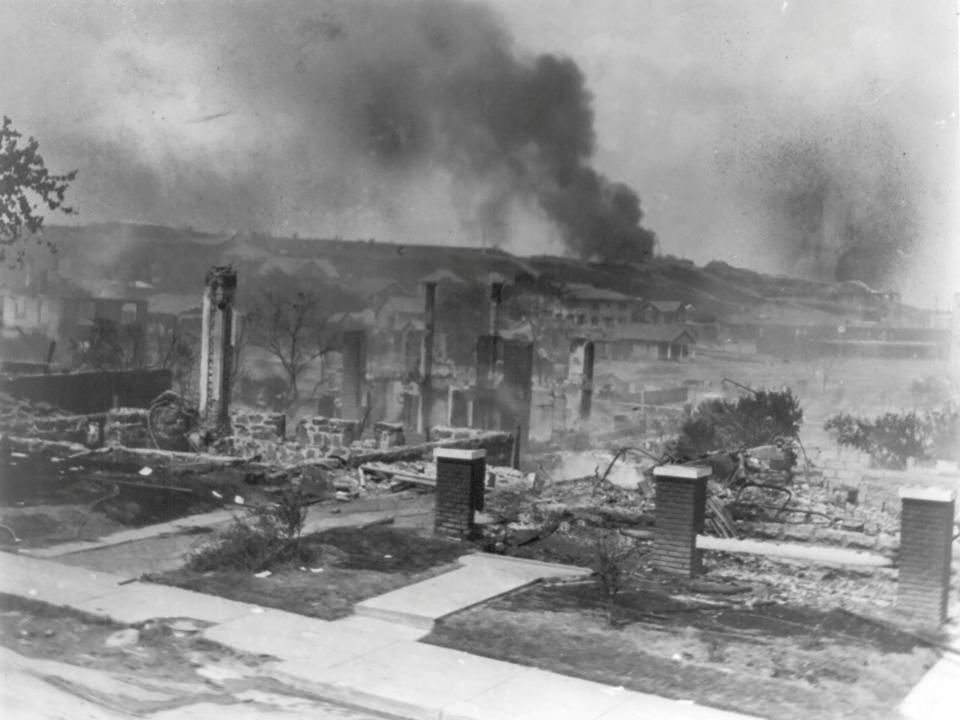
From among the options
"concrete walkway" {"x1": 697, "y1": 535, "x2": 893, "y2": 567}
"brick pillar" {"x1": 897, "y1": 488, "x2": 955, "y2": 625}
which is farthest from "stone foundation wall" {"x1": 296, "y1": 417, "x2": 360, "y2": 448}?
"brick pillar" {"x1": 897, "y1": 488, "x2": 955, "y2": 625}

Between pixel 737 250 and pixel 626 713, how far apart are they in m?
4.70

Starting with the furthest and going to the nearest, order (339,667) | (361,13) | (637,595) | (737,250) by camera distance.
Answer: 1. (361,13)
2. (737,250)
3. (637,595)
4. (339,667)

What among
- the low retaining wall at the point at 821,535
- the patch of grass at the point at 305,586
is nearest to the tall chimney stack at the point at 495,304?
the patch of grass at the point at 305,586

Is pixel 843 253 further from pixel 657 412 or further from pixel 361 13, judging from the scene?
pixel 361 13

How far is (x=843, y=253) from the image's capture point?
32.7ft

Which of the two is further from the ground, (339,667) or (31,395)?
(31,395)

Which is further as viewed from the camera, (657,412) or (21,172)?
(21,172)

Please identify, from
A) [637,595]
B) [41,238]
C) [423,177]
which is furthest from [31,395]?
[637,595]

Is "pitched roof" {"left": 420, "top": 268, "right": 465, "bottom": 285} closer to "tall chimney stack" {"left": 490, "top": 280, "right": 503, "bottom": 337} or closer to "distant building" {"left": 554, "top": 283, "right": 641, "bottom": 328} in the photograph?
"tall chimney stack" {"left": 490, "top": 280, "right": 503, "bottom": 337}

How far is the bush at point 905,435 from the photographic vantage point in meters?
9.55

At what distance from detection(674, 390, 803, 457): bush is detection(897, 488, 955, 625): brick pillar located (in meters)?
1.37

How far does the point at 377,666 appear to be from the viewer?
793 centimetres

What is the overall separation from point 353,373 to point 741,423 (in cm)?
461

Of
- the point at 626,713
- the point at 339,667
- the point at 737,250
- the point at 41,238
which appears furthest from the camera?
the point at 41,238
